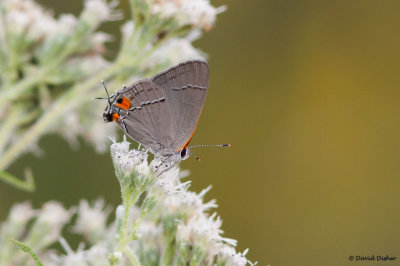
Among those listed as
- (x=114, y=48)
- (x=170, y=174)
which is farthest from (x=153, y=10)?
(x=114, y=48)

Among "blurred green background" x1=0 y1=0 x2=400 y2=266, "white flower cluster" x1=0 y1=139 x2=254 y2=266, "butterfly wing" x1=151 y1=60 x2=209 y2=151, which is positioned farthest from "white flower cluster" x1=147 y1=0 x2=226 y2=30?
"blurred green background" x1=0 y1=0 x2=400 y2=266

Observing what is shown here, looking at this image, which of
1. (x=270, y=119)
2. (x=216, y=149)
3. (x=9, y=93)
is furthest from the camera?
(x=270, y=119)

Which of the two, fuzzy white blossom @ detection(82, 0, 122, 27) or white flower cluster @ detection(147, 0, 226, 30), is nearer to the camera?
white flower cluster @ detection(147, 0, 226, 30)

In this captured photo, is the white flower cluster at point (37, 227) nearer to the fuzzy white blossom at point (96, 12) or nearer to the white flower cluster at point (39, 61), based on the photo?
the white flower cluster at point (39, 61)

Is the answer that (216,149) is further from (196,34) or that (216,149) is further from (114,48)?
(196,34)

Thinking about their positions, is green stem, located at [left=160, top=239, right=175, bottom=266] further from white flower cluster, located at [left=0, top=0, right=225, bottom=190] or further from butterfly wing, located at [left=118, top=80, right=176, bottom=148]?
white flower cluster, located at [left=0, top=0, right=225, bottom=190]

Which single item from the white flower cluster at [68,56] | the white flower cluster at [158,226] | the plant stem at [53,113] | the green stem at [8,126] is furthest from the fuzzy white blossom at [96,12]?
the white flower cluster at [158,226]

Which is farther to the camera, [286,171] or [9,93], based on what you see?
[286,171]
